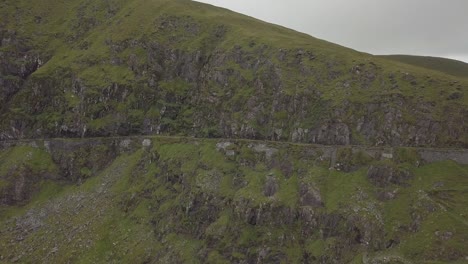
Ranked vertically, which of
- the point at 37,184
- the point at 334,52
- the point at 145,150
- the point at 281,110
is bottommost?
the point at 37,184

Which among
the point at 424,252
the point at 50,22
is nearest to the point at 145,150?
the point at 424,252

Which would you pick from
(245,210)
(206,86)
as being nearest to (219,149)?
(245,210)

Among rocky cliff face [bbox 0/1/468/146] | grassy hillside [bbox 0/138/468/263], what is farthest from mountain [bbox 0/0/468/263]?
rocky cliff face [bbox 0/1/468/146]

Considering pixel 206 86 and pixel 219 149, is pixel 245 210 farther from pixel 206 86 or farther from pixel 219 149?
pixel 206 86

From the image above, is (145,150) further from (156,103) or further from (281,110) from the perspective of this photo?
(281,110)

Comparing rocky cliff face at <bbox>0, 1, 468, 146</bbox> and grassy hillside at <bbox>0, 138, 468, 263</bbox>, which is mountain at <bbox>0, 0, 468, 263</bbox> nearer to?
grassy hillside at <bbox>0, 138, 468, 263</bbox>
